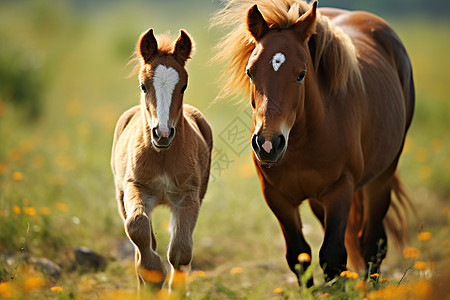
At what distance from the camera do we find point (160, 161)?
12.4 ft

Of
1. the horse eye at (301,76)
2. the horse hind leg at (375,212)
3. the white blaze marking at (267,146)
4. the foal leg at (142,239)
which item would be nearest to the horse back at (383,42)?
the horse hind leg at (375,212)

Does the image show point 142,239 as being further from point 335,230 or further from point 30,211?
point 30,211

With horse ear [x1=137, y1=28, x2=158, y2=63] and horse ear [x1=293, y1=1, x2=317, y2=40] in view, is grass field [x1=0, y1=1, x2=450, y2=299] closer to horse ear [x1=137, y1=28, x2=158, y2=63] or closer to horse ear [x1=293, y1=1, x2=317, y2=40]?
horse ear [x1=137, y1=28, x2=158, y2=63]

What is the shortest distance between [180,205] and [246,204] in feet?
11.6

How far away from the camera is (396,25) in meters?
32.6

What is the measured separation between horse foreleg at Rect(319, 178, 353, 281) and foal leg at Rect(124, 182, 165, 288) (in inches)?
45.6

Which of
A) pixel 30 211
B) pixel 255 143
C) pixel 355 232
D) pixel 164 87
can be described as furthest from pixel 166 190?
pixel 355 232

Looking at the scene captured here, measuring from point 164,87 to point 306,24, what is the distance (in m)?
1.02

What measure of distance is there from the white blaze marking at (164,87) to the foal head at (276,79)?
0.51 meters

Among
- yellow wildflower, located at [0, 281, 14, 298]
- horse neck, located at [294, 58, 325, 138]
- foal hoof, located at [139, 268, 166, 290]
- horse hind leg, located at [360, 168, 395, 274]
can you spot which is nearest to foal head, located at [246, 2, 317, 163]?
horse neck, located at [294, 58, 325, 138]

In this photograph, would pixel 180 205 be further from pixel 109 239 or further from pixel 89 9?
pixel 89 9

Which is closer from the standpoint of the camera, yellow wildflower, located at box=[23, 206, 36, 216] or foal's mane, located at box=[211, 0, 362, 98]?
foal's mane, located at box=[211, 0, 362, 98]

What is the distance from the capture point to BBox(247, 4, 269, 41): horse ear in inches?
142

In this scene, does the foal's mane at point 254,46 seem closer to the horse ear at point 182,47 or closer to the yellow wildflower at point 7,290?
the horse ear at point 182,47
